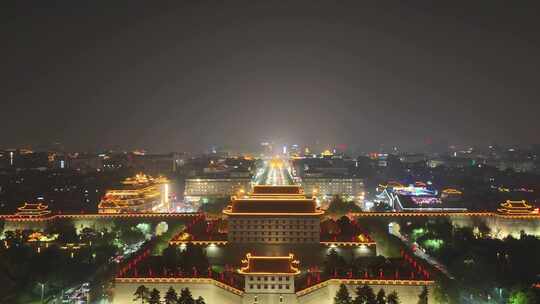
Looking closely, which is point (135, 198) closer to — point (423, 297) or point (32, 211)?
point (32, 211)

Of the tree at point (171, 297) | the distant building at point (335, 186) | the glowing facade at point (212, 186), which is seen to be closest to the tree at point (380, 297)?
the tree at point (171, 297)

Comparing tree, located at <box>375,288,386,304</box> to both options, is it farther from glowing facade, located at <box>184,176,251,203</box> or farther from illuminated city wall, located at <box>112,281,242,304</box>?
glowing facade, located at <box>184,176,251,203</box>

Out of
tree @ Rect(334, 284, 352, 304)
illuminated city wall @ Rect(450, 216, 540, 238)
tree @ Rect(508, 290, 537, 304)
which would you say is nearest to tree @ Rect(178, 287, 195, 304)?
tree @ Rect(334, 284, 352, 304)

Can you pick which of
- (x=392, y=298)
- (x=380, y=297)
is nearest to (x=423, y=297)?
(x=392, y=298)

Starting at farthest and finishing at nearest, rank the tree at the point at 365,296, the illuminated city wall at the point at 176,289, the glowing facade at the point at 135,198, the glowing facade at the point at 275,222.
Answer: the glowing facade at the point at 135,198
the glowing facade at the point at 275,222
the illuminated city wall at the point at 176,289
the tree at the point at 365,296

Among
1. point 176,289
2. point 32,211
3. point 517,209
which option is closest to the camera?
point 176,289

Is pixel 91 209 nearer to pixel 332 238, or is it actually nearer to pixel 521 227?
pixel 332 238

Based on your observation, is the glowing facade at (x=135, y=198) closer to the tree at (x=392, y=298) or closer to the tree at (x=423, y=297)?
the tree at (x=392, y=298)
